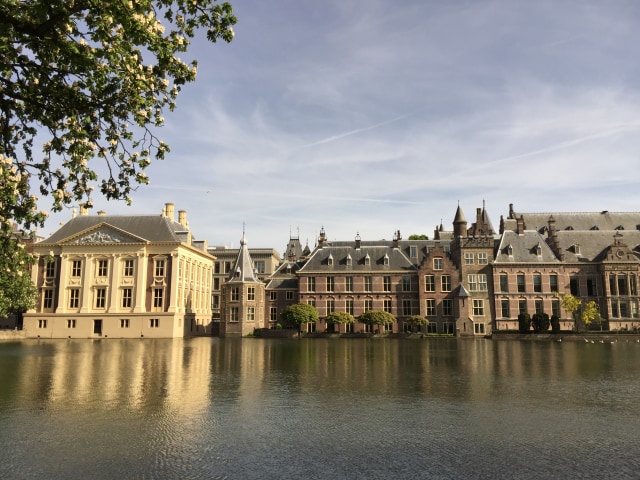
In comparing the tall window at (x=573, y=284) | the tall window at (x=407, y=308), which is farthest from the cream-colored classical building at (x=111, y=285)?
the tall window at (x=573, y=284)

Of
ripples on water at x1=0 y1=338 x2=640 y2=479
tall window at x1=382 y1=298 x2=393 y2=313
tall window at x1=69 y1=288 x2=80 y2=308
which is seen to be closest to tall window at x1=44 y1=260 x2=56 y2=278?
tall window at x1=69 y1=288 x2=80 y2=308

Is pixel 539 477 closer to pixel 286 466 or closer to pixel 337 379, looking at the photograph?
pixel 286 466

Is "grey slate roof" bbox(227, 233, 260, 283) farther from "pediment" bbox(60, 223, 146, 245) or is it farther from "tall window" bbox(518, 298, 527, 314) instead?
"tall window" bbox(518, 298, 527, 314)

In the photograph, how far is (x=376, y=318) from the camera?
67.5 meters

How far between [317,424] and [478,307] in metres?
60.2

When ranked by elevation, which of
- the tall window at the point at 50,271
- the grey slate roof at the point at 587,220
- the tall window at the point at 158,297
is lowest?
the tall window at the point at 158,297

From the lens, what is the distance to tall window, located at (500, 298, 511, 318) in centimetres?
6931

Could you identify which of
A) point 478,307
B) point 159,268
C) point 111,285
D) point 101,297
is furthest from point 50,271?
point 478,307

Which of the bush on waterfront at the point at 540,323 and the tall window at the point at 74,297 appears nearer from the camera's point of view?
the bush on waterfront at the point at 540,323

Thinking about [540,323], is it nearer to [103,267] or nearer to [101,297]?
[101,297]

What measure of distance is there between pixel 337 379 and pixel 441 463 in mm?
11912

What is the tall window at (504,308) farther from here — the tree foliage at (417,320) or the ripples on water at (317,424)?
the ripples on water at (317,424)

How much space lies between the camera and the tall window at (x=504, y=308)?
69.3m

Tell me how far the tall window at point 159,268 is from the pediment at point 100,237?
3.88m
